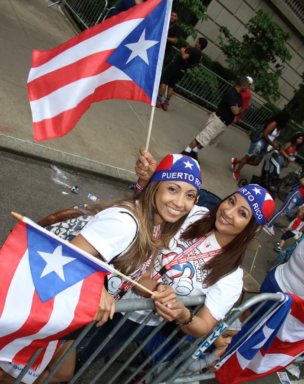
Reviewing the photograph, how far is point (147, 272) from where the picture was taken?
248 cm

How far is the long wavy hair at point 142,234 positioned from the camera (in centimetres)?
210

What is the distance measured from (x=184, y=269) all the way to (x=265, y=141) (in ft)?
22.5

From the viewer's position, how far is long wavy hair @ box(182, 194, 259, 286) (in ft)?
8.07

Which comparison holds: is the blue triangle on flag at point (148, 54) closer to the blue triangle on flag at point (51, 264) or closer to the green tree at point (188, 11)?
the blue triangle on flag at point (51, 264)

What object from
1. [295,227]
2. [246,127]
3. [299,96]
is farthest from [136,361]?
[299,96]

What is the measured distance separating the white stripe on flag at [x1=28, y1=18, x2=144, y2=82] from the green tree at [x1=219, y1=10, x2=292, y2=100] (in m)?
A: 11.1

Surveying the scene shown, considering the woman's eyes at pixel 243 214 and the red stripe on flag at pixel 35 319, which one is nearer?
the red stripe on flag at pixel 35 319

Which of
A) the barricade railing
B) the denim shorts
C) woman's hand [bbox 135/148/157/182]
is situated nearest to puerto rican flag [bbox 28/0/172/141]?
woman's hand [bbox 135/148/157/182]

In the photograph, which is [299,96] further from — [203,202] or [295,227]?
[203,202]

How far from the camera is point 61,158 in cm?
528

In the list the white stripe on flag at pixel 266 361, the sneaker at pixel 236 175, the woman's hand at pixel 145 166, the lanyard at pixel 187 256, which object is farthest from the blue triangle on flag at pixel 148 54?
the sneaker at pixel 236 175

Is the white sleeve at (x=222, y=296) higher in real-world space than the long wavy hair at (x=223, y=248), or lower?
lower

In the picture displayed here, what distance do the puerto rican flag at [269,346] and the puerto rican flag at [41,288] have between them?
1796mm

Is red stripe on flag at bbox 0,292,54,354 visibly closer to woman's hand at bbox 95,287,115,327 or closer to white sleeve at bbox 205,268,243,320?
woman's hand at bbox 95,287,115,327
